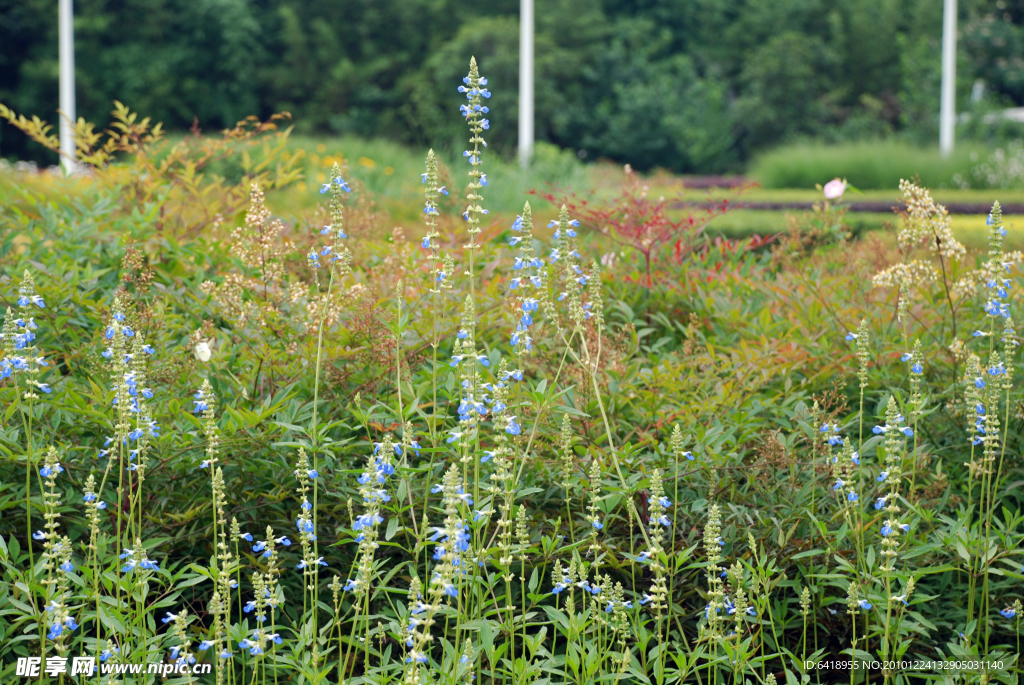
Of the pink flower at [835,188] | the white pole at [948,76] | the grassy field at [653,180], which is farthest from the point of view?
the white pole at [948,76]

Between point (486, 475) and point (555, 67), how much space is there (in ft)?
93.5

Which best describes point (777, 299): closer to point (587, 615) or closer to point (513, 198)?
point (587, 615)

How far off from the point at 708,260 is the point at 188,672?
2990 millimetres

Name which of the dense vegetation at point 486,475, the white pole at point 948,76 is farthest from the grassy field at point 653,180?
the white pole at point 948,76

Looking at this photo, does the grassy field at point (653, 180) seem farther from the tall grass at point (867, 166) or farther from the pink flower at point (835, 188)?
the pink flower at point (835, 188)

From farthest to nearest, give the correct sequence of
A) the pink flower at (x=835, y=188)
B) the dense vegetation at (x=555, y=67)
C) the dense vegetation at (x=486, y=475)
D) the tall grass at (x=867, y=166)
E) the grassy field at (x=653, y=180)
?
1. the dense vegetation at (x=555, y=67)
2. the tall grass at (x=867, y=166)
3. the grassy field at (x=653, y=180)
4. the pink flower at (x=835, y=188)
5. the dense vegetation at (x=486, y=475)

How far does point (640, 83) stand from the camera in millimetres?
29656

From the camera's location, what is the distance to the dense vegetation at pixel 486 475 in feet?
6.62

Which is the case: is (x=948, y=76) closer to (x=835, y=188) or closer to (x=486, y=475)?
(x=835, y=188)

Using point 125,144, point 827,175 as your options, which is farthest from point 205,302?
point 827,175

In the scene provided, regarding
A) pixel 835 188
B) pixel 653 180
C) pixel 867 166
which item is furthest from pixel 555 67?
pixel 835 188

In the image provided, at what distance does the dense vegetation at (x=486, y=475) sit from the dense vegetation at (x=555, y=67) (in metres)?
25.7

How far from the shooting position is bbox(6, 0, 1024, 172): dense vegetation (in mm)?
27578

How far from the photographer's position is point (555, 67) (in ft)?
96.3
